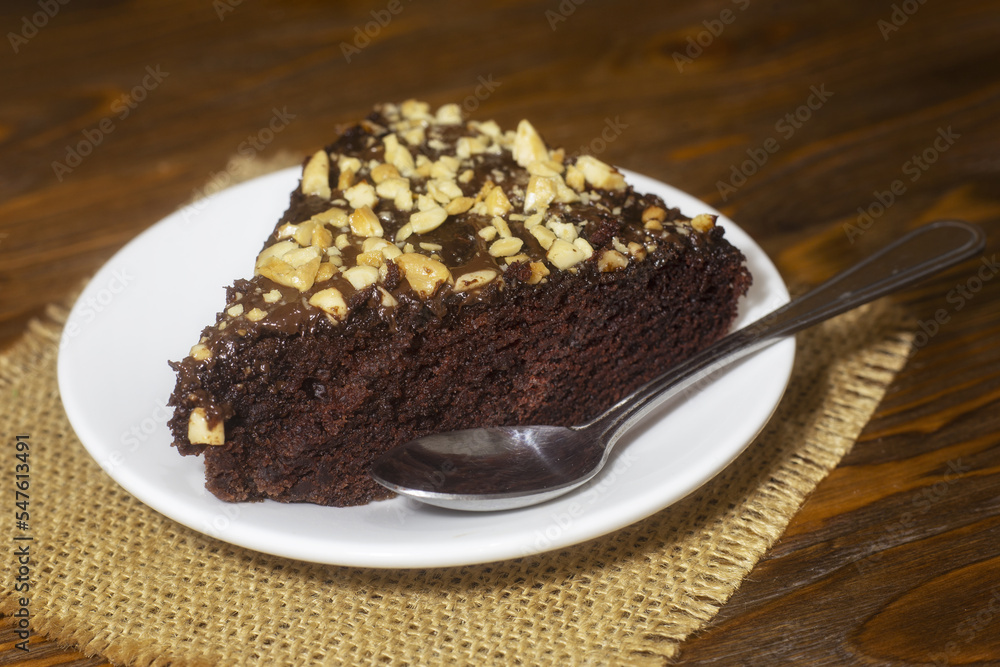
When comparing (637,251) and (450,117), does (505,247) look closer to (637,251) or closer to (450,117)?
(637,251)

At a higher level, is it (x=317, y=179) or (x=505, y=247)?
(x=505, y=247)

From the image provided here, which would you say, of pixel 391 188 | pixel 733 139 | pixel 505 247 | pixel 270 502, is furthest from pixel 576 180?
pixel 733 139

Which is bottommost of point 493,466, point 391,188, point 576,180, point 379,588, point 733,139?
point 379,588

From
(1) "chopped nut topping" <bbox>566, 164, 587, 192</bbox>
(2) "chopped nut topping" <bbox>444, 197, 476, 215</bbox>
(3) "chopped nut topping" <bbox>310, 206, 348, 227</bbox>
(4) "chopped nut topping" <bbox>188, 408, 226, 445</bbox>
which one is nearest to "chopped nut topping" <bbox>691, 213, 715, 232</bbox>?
(1) "chopped nut topping" <bbox>566, 164, 587, 192</bbox>

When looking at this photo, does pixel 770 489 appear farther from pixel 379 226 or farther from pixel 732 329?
pixel 379 226

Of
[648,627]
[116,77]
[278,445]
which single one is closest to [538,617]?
[648,627]

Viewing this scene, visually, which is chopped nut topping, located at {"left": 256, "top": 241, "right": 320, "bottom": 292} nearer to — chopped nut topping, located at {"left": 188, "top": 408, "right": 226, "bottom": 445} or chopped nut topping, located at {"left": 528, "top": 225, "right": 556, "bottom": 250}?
chopped nut topping, located at {"left": 188, "top": 408, "right": 226, "bottom": 445}
